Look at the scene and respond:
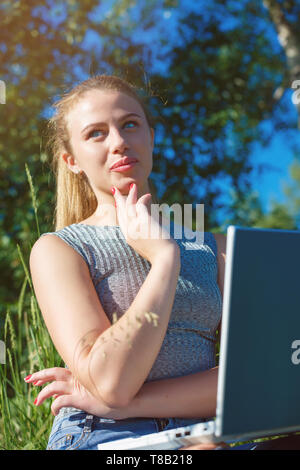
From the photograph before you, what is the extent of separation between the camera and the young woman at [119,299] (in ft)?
3.82

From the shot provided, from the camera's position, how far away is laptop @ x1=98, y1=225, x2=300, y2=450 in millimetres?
953

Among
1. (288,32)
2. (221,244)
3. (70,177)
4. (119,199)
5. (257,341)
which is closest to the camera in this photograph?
(257,341)

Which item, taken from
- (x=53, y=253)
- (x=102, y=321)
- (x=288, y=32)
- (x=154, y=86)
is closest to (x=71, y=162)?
(x=53, y=253)

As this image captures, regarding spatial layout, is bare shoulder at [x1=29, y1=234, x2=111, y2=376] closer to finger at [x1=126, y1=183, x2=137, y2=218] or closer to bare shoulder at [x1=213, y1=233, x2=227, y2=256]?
finger at [x1=126, y1=183, x2=137, y2=218]

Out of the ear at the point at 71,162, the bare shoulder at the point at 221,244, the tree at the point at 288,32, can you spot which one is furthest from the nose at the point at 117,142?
the tree at the point at 288,32

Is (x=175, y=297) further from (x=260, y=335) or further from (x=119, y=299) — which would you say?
(x=260, y=335)

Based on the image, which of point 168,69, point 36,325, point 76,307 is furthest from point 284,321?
point 168,69

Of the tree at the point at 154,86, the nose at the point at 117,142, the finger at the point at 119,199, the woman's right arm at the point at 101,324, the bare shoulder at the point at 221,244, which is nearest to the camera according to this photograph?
the woman's right arm at the point at 101,324

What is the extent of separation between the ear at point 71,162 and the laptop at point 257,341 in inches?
40.0

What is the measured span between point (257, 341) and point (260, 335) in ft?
0.04

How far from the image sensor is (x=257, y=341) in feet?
3.22

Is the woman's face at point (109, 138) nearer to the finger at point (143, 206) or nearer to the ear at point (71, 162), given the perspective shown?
the ear at point (71, 162)

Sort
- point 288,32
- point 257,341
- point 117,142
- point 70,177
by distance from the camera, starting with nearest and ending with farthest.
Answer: point 257,341, point 117,142, point 70,177, point 288,32

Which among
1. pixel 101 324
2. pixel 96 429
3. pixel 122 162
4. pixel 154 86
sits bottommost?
pixel 96 429
